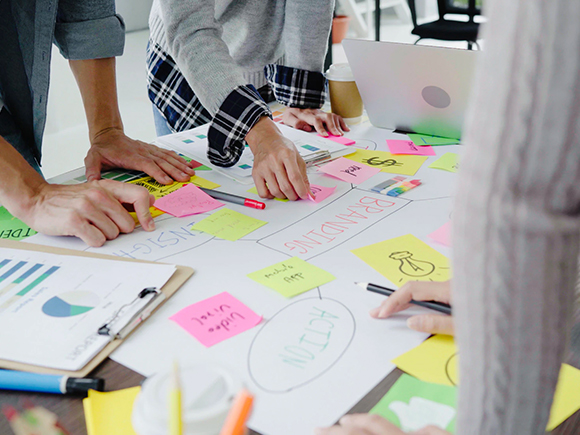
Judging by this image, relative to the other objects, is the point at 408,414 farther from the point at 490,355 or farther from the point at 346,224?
the point at 346,224

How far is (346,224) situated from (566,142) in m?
0.61

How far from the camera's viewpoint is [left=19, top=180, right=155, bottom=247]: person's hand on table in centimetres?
79

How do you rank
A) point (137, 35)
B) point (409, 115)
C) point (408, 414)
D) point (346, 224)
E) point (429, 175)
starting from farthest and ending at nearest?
point (137, 35)
point (409, 115)
point (429, 175)
point (346, 224)
point (408, 414)

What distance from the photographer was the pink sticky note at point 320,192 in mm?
927

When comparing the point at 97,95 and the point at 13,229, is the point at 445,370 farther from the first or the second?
the point at 97,95

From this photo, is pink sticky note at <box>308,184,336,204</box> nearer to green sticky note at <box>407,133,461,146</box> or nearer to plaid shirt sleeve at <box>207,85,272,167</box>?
plaid shirt sleeve at <box>207,85,272,167</box>

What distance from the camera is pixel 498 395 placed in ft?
1.00

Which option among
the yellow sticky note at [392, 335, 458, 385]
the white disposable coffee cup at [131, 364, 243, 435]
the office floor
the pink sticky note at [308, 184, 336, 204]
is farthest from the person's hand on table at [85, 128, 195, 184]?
the office floor

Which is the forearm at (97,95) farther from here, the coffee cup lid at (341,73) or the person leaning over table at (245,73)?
the coffee cup lid at (341,73)

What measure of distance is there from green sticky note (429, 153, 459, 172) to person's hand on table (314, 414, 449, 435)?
27.1 inches

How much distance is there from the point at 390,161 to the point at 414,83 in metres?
0.19

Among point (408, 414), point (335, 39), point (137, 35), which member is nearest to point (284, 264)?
point (408, 414)

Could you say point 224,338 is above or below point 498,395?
below

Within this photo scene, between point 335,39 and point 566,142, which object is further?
point 335,39
